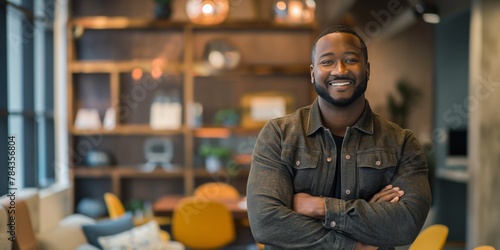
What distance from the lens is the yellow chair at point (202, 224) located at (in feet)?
16.8

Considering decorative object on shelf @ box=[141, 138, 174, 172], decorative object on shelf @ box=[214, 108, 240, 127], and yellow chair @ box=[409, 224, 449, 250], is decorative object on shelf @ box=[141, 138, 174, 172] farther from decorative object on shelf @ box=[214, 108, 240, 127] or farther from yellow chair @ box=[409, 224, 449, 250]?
yellow chair @ box=[409, 224, 449, 250]

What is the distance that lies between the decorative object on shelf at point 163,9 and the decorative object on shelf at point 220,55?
528 mm

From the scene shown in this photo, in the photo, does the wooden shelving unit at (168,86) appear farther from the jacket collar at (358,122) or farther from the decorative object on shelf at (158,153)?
the jacket collar at (358,122)

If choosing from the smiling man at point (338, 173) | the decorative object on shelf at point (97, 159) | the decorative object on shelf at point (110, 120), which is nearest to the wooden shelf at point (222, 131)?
the decorative object on shelf at point (110, 120)

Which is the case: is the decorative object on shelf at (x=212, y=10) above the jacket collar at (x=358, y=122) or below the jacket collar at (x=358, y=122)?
above

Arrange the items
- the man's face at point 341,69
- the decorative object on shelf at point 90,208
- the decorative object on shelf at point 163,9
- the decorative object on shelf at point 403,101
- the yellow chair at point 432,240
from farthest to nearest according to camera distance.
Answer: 1. the decorative object on shelf at point 403,101
2. the decorative object on shelf at point 163,9
3. the decorative object on shelf at point 90,208
4. the yellow chair at point 432,240
5. the man's face at point 341,69

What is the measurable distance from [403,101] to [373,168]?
264 inches

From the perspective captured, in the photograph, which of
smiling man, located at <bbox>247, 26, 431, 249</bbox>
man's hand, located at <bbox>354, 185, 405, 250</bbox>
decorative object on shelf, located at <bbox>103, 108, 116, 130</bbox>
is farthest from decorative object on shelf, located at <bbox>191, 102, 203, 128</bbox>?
man's hand, located at <bbox>354, 185, 405, 250</bbox>

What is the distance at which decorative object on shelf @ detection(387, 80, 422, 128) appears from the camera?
8180 mm

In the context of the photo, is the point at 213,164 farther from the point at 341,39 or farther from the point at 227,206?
the point at 341,39

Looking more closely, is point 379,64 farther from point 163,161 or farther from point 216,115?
point 163,161

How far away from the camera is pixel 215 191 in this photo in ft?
20.0

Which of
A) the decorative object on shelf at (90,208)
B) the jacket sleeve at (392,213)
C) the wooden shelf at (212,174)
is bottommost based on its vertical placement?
the decorative object on shelf at (90,208)

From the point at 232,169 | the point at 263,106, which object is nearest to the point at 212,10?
the point at 263,106
